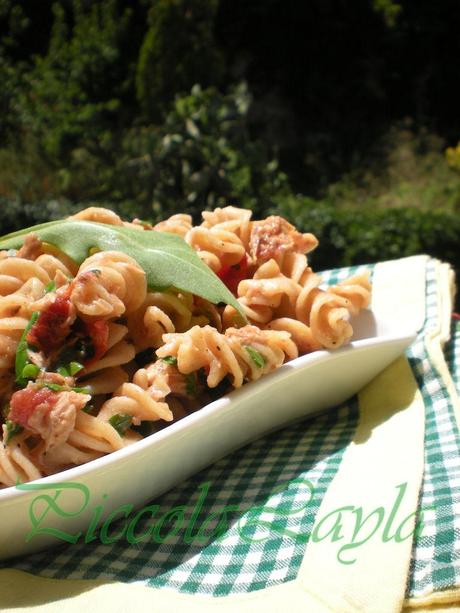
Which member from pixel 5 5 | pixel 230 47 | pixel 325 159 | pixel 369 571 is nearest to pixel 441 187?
pixel 325 159

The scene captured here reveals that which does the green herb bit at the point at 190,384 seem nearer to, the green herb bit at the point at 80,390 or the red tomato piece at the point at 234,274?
the green herb bit at the point at 80,390

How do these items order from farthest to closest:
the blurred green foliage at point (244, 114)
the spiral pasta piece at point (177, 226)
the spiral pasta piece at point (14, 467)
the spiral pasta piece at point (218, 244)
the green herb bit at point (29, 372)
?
1. the blurred green foliage at point (244, 114)
2. the spiral pasta piece at point (177, 226)
3. the spiral pasta piece at point (218, 244)
4. the green herb bit at point (29, 372)
5. the spiral pasta piece at point (14, 467)

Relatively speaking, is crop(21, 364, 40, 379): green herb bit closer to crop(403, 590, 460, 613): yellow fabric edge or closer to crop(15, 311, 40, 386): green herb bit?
crop(15, 311, 40, 386): green herb bit

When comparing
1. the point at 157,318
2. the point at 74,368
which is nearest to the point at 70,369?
the point at 74,368

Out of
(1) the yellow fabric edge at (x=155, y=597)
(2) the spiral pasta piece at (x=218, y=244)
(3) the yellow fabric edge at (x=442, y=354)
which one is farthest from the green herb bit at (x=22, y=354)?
(3) the yellow fabric edge at (x=442, y=354)

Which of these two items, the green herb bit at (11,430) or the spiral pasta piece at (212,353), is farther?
the spiral pasta piece at (212,353)

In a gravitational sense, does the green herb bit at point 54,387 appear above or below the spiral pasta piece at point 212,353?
above

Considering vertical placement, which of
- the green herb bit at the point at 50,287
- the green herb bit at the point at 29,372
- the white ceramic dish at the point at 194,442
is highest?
the green herb bit at the point at 50,287

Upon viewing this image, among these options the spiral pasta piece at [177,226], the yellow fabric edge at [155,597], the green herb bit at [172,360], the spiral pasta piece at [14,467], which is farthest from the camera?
the spiral pasta piece at [177,226]

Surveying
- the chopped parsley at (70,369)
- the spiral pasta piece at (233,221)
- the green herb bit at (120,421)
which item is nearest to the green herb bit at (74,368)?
the chopped parsley at (70,369)
